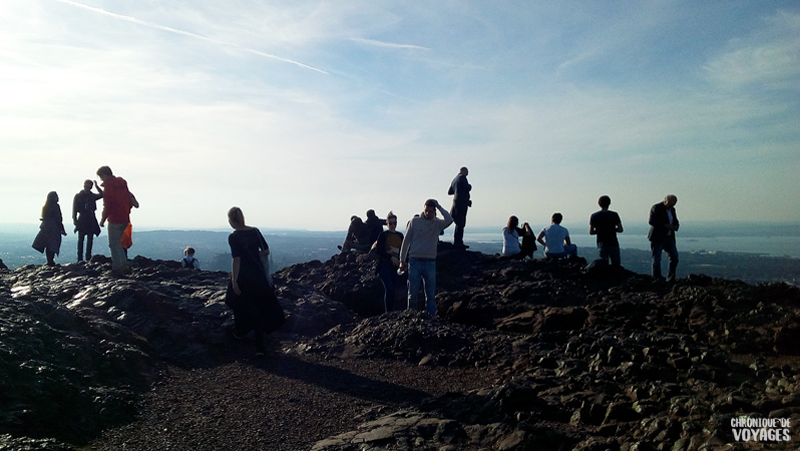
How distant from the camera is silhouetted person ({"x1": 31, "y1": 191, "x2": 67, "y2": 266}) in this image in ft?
52.2

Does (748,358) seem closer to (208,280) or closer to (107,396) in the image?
(107,396)

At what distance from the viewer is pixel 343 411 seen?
6535mm

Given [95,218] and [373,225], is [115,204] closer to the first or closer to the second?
[95,218]

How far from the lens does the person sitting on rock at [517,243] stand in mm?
16484

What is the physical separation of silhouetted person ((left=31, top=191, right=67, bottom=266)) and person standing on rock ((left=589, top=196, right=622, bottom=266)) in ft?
52.3

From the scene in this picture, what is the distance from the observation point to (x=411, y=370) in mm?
8477

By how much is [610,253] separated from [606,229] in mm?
681

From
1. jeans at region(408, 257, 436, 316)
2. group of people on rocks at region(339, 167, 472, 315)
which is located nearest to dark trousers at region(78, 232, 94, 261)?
group of people on rocks at region(339, 167, 472, 315)

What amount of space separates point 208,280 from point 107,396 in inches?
303

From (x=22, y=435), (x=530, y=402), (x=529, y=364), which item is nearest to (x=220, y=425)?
(x=22, y=435)

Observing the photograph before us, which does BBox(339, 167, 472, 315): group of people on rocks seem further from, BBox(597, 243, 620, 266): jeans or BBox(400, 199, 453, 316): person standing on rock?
BBox(597, 243, 620, 266): jeans

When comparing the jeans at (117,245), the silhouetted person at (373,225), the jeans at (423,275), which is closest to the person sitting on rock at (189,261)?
the jeans at (117,245)

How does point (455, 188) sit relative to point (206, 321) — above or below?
above

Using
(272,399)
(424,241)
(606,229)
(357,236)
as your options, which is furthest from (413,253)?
(357,236)
